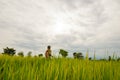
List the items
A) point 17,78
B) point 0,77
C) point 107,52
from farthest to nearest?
point 107,52 → point 0,77 → point 17,78

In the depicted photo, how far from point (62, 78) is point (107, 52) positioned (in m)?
1.08

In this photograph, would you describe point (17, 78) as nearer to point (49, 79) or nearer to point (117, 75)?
point (49, 79)

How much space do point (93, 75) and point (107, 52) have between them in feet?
2.02

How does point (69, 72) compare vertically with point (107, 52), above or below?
below

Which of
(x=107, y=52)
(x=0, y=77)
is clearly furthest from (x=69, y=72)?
(x=0, y=77)

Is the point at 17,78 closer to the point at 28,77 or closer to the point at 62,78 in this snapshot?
the point at 28,77

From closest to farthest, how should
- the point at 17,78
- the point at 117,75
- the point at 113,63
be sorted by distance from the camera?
1. the point at 17,78
2. the point at 117,75
3. the point at 113,63

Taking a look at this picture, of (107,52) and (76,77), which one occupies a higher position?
(107,52)

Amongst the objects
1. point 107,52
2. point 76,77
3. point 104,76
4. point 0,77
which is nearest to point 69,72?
point 76,77

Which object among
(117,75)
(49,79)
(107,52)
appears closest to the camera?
(49,79)

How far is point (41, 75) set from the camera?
3000mm

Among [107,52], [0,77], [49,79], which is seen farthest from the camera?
[107,52]

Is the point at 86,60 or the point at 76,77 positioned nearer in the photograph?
the point at 76,77

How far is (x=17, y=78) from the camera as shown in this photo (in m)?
2.91
